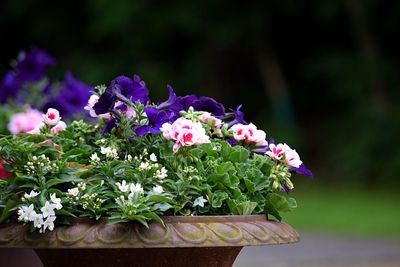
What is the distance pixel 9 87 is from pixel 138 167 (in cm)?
363

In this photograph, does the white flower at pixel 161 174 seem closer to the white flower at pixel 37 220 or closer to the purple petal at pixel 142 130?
the purple petal at pixel 142 130

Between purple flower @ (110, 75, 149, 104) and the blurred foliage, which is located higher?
the blurred foliage

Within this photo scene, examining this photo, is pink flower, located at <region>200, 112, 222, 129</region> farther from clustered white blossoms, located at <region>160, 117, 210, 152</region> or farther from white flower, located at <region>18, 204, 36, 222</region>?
white flower, located at <region>18, 204, 36, 222</region>

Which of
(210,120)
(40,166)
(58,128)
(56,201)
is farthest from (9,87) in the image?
(56,201)

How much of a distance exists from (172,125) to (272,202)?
1.17ft

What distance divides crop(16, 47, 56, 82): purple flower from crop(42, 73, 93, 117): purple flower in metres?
0.20

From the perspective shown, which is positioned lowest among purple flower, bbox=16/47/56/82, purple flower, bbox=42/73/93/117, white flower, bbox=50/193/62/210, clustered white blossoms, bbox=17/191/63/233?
clustered white blossoms, bbox=17/191/63/233

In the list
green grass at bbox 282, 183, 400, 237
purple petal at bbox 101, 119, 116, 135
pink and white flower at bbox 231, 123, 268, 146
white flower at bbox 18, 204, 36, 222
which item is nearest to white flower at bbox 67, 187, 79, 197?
white flower at bbox 18, 204, 36, 222

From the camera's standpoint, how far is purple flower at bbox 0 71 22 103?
18.9 feet

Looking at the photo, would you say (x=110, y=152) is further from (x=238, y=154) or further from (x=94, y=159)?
(x=238, y=154)

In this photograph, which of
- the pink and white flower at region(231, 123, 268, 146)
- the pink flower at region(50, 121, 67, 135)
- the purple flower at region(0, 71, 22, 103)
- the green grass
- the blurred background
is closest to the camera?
the pink and white flower at region(231, 123, 268, 146)

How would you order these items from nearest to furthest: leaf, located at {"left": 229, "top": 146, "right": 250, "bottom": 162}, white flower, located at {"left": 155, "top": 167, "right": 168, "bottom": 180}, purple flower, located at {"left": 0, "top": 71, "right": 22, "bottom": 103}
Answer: white flower, located at {"left": 155, "top": 167, "right": 168, "bottom": 180}, leaf, located at {"left": 229, "top": 146, "right": 250, "bottom": 162}, purple flower, located at {"left": 0, "top": 71, "right": 22, "bottom": 103}

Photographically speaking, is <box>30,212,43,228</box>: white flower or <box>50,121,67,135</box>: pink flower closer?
<box>30,212,43,228</box>: white flower

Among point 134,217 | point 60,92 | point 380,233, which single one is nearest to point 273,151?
point 134,217
